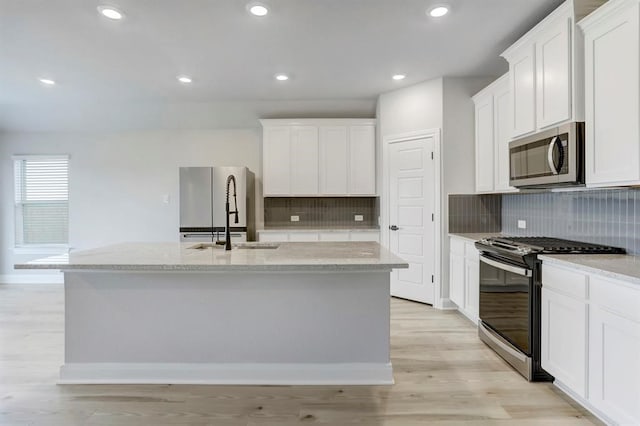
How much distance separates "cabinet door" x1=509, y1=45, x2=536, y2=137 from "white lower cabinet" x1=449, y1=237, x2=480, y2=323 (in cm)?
116

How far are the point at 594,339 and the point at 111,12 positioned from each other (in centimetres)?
378

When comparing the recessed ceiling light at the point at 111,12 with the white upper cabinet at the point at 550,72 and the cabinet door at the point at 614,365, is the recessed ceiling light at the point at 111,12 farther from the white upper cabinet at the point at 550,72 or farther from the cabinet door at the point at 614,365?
the cabinet door at the point at 614,365

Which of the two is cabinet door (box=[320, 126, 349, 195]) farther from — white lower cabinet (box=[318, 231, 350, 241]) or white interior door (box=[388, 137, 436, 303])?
white interior door (box=[388, 137, 436, 303])

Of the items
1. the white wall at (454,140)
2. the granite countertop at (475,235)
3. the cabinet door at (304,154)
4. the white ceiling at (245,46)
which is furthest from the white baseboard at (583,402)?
the cabinet door at (304,154)

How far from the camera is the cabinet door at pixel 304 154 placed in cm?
502

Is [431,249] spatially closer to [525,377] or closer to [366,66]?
[525,377]

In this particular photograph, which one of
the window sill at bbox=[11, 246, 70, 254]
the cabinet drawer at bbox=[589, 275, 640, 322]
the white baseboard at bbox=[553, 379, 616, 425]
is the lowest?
the white baseboard at bbox=[553, 379, 616, 425]

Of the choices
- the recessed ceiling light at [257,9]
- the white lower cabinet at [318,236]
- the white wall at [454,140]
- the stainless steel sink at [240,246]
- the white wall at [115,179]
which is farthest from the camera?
the white wall at [115,179]

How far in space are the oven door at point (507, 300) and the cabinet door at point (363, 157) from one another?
2.22 m

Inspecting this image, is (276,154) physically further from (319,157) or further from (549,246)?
(549,246)

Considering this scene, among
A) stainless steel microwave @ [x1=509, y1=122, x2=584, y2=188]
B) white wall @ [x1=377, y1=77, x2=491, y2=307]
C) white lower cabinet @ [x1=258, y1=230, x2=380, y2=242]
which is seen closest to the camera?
stainless steel microwave @ [x1=509, y1=122, x2=584, y2=188]

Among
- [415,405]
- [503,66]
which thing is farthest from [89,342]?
[503,66]

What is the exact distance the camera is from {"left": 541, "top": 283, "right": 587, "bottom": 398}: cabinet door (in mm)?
2025

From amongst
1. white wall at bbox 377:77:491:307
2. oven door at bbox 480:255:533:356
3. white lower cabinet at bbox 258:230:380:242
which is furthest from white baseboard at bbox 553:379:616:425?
white lower cabinet at bbox 258:230:380:242
